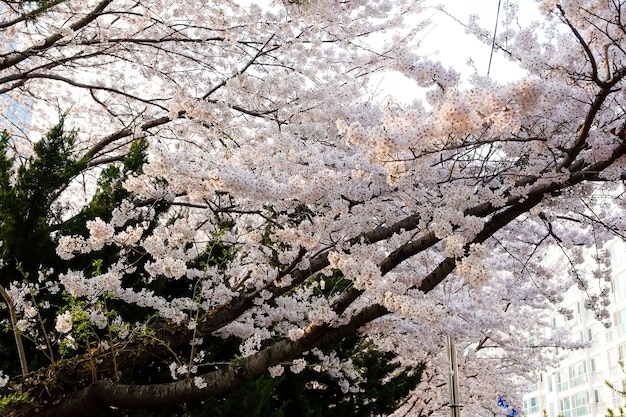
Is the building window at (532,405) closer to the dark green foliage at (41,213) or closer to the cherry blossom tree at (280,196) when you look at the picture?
the cherry blossom tree at (280,196)

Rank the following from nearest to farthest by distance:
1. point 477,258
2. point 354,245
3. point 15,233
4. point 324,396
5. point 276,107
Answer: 1. point 477,258
2. point 354,245
3. point 15,233
4. point 276,107
5. point 324,396

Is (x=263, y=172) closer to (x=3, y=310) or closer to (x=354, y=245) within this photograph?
(x=354, y=245)

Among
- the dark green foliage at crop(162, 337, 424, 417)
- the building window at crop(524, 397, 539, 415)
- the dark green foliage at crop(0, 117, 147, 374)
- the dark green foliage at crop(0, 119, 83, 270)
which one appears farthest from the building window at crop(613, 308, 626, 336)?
the dark green foliage at crop(0, 119, 83, 270)

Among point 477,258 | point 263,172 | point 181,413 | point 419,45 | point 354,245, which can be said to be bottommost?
point 181,413

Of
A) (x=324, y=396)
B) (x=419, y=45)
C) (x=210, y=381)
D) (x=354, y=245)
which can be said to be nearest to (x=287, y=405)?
(x=324, y=396)

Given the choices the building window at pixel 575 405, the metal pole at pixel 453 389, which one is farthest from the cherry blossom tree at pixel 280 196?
the building window at pixel 575 405

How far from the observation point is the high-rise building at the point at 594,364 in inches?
1131

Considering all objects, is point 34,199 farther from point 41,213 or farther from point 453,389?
point 453,389

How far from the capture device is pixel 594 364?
32.9m

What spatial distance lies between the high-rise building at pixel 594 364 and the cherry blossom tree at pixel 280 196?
73.0 feet

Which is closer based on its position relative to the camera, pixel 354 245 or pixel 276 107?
pixel 354 245

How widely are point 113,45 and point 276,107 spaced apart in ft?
6.07

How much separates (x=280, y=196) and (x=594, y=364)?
113 feet

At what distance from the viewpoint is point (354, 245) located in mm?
4266
